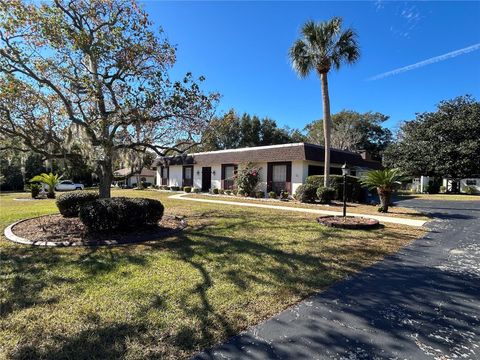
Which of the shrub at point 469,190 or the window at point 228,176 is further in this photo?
the shrub at point 469,190

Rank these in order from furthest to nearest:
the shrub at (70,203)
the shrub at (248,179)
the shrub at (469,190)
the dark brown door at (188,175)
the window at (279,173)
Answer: the dark brown door at (188,175)
the shrub at (469,190)
the window at (279,173)
the shrub at (248,179)
the shrub at (70,203)

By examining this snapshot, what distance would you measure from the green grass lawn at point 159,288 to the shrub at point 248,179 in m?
12.5

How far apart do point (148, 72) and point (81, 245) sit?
4.98m

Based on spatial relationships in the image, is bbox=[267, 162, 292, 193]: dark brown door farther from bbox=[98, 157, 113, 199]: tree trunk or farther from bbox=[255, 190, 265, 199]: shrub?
bbox=[98, 157, 113, 199]: tree trunk

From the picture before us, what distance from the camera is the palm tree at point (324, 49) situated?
15312 mm

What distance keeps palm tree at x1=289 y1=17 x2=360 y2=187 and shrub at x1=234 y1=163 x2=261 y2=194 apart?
5342 millimetres

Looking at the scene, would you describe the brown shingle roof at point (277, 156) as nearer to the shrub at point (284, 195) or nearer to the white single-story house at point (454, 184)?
the shrub at point (284, 195)

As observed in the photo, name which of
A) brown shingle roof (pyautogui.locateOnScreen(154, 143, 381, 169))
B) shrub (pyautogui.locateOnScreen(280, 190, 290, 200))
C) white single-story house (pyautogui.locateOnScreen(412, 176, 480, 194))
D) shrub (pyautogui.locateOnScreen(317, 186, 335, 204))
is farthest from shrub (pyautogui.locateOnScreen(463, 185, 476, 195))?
shrub (pyautogui.locateOnScreen(317, 186, 335, 204))

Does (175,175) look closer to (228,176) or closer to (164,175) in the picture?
(164,175)

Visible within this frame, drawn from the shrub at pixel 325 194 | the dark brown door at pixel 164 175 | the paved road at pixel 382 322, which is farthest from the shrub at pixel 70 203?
the dark brown door at pixel 164 175

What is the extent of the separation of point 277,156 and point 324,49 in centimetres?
744

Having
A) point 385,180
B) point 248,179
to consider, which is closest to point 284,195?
point 248,179

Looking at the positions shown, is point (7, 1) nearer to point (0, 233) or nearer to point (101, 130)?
point (101, 130)

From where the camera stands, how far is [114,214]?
6.94 metres
